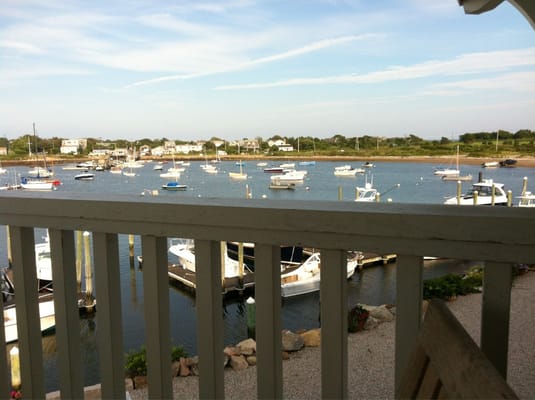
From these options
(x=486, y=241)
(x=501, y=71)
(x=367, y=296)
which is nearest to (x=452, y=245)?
(x=486, y=241)

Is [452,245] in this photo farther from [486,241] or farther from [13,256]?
[13,256]

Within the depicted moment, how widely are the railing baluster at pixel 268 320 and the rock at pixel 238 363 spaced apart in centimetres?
466

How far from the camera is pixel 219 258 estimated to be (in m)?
1.12

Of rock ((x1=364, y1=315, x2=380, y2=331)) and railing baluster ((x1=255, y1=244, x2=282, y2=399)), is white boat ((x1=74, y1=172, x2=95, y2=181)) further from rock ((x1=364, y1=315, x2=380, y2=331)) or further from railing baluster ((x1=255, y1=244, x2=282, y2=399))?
railing baluster ((x1=255, y1=244, x2=282, y2=399))

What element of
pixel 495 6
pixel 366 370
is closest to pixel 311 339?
pixel 366 370

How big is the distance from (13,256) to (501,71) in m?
29.4

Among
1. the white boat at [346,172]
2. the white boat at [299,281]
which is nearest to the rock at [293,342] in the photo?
the white boat at [299,281]

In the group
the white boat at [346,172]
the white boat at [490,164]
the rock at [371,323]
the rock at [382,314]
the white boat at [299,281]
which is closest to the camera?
the rock at [371,323]

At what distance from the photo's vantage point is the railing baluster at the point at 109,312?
1.19 m

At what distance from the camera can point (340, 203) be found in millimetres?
1007

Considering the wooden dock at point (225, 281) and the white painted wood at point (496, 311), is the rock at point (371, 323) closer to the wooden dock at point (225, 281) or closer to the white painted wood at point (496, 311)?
the white painted wood at point (496, 311)

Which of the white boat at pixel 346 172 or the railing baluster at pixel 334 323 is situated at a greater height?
the railing baluster at pixel 334 323

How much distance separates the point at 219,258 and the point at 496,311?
604 millimetres

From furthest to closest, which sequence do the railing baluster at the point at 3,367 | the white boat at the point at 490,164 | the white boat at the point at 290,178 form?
the white boat at the point at 490,164 < the white boat at the point at 290,178 < the railing baluster at the point at 3,367
